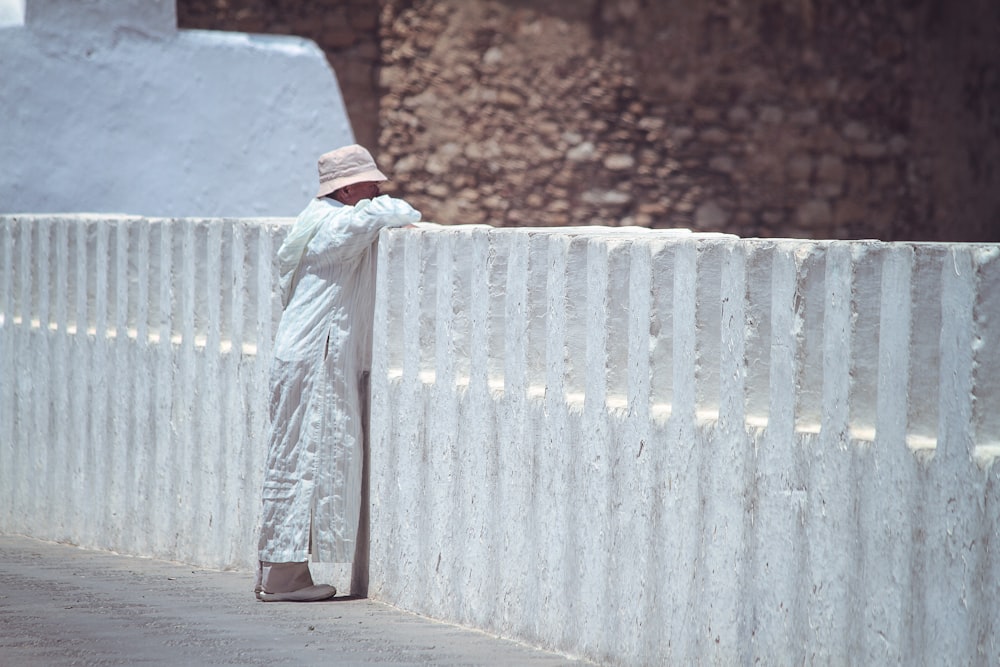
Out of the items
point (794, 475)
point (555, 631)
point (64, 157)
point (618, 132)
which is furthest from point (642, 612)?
point (618, 132)

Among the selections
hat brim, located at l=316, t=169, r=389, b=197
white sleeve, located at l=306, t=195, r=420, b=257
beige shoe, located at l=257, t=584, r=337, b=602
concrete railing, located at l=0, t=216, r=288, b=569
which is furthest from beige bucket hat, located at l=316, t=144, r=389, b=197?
beige shoe, located at l=257, t=584, r=337, b=602

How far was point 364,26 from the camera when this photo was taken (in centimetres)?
1330

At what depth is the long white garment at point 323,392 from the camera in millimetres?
5355

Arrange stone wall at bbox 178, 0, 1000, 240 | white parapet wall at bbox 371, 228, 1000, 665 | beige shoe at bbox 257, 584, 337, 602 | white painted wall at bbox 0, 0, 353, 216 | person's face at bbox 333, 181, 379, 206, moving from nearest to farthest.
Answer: white parapet wall at bbox 371, 228, 1000, 665 → beige shoe at bbox 257, 584, 337, 602 → person's face at bbox 333, 181, 379, 206 → white painted wall at bbox 0, 0, 353, 216 → stone wall at bbox 178, 0, 1000, 240

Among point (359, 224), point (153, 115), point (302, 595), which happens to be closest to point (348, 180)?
point (359, 224)

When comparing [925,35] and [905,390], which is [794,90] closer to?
[925,35]

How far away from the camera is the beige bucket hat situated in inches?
216

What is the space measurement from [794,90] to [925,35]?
1705 mm

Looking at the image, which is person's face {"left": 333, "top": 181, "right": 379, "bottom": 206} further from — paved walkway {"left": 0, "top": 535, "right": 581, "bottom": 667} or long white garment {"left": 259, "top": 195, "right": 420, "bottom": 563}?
paved walkway {"left": 0, "top": 535, "right": 581, "bottom": 667}

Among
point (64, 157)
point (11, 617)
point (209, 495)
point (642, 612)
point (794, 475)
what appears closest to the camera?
point (794, 475)

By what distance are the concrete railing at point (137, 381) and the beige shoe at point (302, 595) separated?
22.9 inches

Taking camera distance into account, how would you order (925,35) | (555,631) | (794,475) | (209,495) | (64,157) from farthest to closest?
(925,35) → (64,157) → (209,495) → (555,631) → (794,475)

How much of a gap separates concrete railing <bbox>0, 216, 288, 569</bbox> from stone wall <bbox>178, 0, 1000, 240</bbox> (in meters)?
5.99

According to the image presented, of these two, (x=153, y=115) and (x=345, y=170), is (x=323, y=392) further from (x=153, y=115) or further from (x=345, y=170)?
(x=153, y=115)
